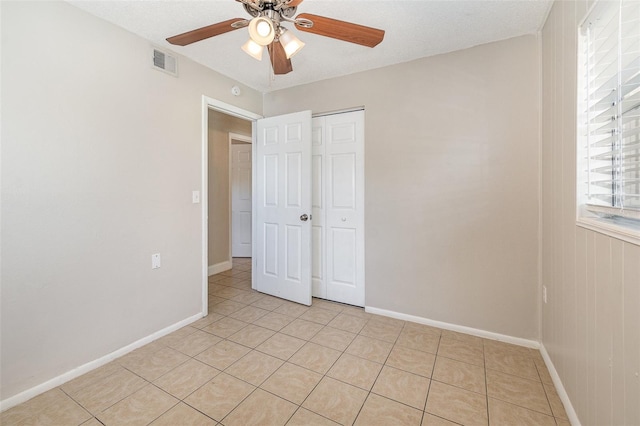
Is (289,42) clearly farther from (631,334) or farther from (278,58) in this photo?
(631,334)

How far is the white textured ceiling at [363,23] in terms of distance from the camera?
1768 mm

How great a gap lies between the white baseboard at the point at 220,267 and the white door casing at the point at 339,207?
1842 millimetres

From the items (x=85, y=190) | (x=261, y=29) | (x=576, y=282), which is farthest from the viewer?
(x=85, y=190)

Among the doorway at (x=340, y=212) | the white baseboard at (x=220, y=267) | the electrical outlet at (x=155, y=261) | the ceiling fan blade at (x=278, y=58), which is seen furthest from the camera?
the white baseboard at (x=220, y=267)

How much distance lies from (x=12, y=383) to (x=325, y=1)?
297 centimetres

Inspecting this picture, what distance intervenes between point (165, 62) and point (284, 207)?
1.71 m

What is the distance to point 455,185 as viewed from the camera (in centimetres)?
234

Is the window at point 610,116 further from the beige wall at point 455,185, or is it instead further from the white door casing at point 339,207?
the white door casing at point 339,207

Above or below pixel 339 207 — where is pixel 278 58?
above

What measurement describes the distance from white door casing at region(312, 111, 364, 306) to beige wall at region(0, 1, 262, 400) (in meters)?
1.35

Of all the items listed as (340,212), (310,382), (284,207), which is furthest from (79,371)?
(340,212)

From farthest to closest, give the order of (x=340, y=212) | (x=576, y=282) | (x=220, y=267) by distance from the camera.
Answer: (x=220, y=267), (x=340, y=212), (x=576, y=282)

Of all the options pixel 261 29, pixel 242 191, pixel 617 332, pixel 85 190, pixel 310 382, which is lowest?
pixel 310 382

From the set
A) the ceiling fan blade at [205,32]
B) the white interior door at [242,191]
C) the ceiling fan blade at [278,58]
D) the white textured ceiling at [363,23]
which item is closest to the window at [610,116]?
the white textured ceiling at [363,23]
